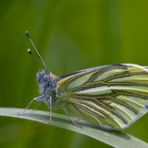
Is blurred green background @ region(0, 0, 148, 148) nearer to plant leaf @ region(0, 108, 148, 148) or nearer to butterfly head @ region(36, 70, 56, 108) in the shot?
butterfly head @ region(36, 70, 56, 108)

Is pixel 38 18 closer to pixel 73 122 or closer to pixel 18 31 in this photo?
pixel 18 31

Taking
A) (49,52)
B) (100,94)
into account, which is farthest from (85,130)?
(49,52)

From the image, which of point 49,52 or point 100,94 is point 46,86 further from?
point 49,52

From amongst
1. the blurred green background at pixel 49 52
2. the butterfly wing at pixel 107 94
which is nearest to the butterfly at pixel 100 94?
the butterfly wing at pixel 107 94

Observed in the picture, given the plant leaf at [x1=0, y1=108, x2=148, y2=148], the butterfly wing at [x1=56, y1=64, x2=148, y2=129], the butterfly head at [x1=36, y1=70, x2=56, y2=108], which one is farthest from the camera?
the butterfly head at [x1=36, y1=70, x2=56, y2=108]

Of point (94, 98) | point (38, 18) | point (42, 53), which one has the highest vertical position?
point (38, 18)

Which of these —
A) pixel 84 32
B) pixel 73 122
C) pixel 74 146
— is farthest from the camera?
pixel 84 32

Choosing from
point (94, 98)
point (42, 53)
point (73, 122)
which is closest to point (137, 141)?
point (73, 122)

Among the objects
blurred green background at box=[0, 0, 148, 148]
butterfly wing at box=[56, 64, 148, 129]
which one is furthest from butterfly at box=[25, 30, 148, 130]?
blurred green background at box=[0, 0, 148, 148]
